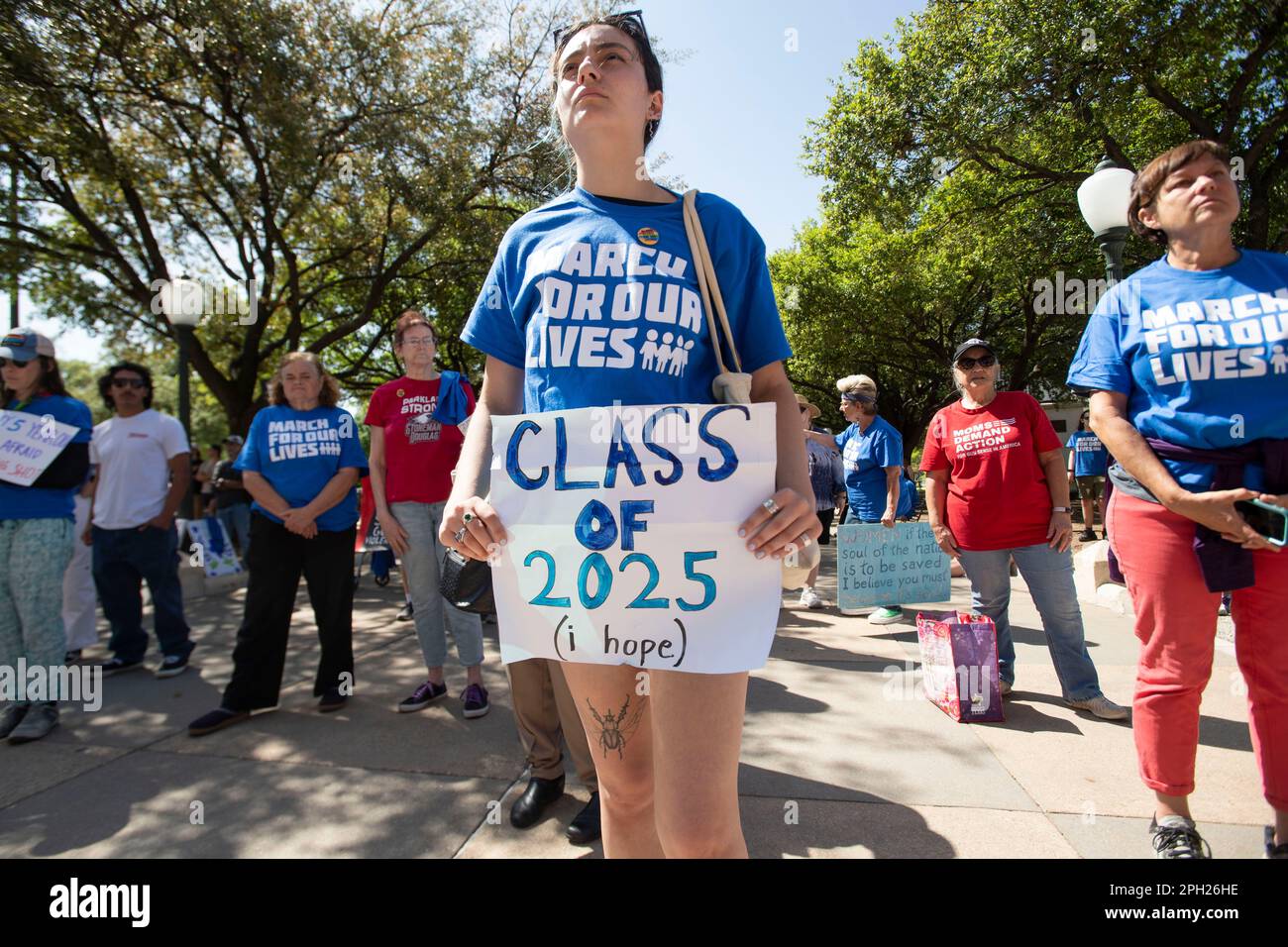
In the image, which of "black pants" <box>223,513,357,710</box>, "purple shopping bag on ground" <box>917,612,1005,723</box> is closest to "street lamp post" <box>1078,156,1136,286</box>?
"purple shopping bag on ground" <box>917,612,1005,723</box>

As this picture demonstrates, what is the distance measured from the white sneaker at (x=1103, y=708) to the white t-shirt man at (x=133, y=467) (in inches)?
234

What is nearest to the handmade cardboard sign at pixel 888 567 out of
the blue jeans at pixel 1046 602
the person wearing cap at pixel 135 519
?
the blue jeans at pixel 1046 602

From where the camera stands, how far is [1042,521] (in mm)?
3873

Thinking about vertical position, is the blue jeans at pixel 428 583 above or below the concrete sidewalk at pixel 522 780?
above

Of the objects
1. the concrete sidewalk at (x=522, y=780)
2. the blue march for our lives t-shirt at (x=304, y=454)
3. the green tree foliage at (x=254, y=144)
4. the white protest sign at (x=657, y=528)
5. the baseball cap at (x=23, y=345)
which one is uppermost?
the green tree foliage at (x=254, y=144)

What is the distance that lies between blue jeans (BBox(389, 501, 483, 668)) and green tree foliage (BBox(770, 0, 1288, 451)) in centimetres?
792

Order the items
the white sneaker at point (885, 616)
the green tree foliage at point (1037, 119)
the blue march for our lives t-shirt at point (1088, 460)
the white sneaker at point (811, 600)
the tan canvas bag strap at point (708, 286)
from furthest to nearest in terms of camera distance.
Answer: the blue march for our lives t-shirt at point (1088, 460)
the green tree foliage at point (1037, 119)
the white sneaker at point (811, 600)
the white sneaker at point (885, 616)
the tan canvas bag strap at point (708, 286)

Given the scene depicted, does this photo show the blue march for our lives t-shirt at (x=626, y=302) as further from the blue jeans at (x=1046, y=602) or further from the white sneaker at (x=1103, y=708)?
the white sneaker at (x=1103, y=708)

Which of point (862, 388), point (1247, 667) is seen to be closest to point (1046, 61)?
point (862, 388)

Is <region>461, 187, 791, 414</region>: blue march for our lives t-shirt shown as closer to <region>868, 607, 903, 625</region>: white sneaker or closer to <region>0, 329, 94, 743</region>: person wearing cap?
<region>0, 329, 94, 743</region>: person wearing cap

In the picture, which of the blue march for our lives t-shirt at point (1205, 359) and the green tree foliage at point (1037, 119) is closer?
the blue march for our lives t-shirt at point (1205, 359)

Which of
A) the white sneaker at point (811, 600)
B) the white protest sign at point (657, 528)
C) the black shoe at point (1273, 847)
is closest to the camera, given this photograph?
the white protest sign at point (657, 528)

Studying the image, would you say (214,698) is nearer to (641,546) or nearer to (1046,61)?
(641,546)

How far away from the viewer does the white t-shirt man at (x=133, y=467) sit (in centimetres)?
489
